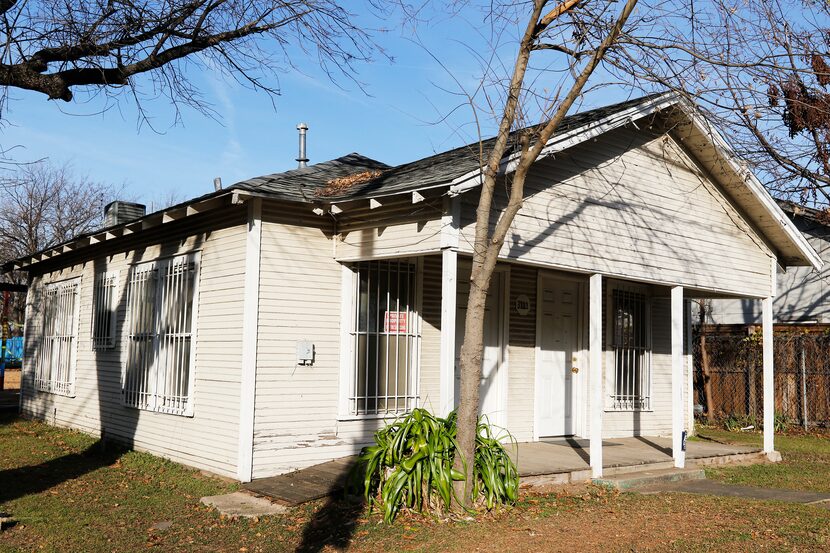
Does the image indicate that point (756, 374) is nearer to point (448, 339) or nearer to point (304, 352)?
point (448, 339)

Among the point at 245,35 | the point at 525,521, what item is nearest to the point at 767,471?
the point at 525,521

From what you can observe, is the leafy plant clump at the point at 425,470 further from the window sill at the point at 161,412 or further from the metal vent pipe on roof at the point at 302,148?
the metal vent pipe on roof at the point at 302,148

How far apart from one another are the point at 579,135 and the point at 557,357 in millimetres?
4201

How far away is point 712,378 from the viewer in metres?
17.7

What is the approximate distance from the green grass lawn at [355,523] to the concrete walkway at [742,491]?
1.55 ft

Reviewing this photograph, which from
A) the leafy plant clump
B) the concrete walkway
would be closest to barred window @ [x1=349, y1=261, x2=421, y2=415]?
the leafy plant clump

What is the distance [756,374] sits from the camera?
1705cm

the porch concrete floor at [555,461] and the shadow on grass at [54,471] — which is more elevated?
the porch concrete floor at [555,461]

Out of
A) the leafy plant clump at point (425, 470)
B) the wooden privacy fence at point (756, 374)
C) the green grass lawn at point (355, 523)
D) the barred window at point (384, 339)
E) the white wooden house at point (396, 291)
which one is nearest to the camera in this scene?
the green grass lawn at point (355, 523)

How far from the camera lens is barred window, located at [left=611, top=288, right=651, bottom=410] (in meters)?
13.5

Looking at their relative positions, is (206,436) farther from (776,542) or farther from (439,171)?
(776,542)

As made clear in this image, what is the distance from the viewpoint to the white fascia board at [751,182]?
11.3 meters

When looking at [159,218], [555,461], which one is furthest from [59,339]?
[555,461]

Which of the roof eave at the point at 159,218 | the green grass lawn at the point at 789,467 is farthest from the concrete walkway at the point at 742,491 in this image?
the roof eave at the point at 159,218
